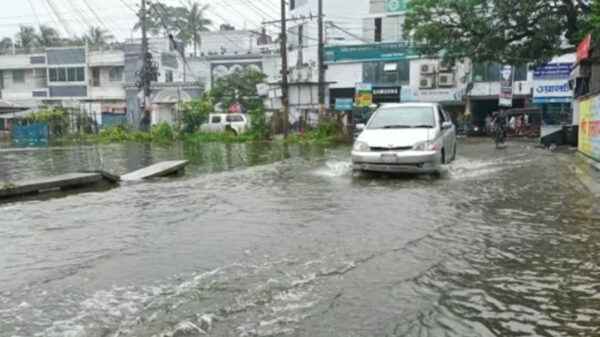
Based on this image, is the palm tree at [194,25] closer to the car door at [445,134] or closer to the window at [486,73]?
the window at [486,73]

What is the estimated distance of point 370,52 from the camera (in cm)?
4828

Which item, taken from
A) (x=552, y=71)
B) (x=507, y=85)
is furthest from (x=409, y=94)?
(x=552, y=71)

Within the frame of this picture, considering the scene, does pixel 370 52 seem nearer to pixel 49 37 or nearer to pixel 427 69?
pixel 427 69

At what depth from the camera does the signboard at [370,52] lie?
155 feet

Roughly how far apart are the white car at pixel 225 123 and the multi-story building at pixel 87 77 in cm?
1911

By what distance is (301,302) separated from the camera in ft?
14.2

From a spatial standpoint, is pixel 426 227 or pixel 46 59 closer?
pixel 426 227

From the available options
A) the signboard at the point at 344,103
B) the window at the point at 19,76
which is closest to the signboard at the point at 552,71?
the signboard at the point at 344,103

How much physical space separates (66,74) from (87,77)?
2.39 metres

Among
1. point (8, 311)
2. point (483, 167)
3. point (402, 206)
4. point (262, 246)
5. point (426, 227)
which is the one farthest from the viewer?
point (483, 167)

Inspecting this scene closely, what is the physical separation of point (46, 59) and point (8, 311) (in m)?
62.0

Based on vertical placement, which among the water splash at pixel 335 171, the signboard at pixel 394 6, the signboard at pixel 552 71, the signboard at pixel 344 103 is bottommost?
the water splash at pixel 335 171

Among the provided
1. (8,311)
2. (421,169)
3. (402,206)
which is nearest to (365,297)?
(8,311)

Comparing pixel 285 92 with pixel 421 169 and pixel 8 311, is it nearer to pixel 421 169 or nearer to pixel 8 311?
pixel 421 169
